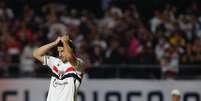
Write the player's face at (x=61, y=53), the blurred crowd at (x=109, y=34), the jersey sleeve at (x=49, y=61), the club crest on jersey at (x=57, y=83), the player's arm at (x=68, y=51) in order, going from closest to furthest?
the player's arm at (x=68, y=51) < the player's face at (x=61, y=53) < the club crest on jersey at (x=57, y=83) < the jersey sleeve at (x=49, y=61) < the blurred crowd at (x=109, y=34)

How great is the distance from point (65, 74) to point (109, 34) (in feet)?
26.2

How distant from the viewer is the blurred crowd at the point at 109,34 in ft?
57.8

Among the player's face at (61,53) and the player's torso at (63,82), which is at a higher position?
the player's face at (61,53)

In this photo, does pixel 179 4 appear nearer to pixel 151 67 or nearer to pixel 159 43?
pixel 159 43

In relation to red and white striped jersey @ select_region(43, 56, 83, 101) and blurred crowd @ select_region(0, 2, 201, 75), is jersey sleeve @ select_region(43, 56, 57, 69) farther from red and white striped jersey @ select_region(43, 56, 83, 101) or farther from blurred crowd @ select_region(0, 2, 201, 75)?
blurred crowd @ select_region(0, 2, 201, 75)

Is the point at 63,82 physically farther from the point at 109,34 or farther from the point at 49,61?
the point at 109,34

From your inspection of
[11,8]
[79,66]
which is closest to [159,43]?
[11,8]

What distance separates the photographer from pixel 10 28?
18.9m

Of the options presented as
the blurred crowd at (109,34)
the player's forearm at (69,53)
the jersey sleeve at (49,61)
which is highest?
the blurred crowd at (109,34)

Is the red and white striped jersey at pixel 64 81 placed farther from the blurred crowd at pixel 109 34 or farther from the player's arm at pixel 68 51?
the blurred crowd at pixel 109 34

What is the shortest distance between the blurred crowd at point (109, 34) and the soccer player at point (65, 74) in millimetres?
6033

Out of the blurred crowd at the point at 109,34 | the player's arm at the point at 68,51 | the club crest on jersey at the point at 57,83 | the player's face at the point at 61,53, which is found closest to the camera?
the player's arm at the point at 68,51

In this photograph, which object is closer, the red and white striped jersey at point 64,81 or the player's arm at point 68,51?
the player's arm at point 68,51

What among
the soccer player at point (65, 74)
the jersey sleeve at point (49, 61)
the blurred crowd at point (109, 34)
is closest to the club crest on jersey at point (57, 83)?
the soccer player at point (65, 74)
